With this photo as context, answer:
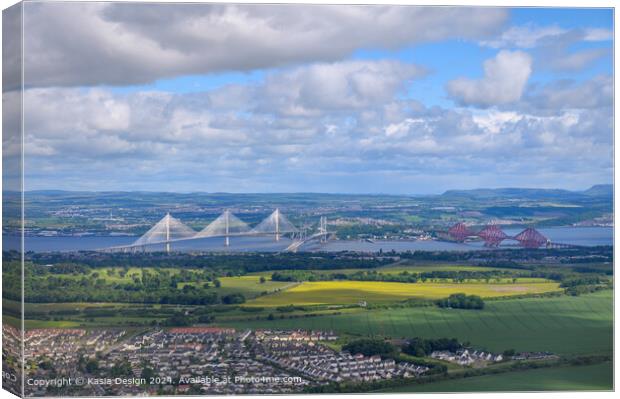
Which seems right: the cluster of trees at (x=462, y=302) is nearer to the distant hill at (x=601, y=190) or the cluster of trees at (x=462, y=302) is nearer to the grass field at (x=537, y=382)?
the grass field at (x=537, y=382)

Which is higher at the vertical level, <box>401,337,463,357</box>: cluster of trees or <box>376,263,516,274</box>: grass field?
<box>376,263,516,274</box>: grass field

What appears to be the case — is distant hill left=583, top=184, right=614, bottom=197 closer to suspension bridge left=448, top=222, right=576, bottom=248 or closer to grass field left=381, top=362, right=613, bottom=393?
suspension bridge left=448, top=222, right=576, bottom=248

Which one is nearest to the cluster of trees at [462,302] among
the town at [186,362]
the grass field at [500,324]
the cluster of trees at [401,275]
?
the grass field at [500,324]

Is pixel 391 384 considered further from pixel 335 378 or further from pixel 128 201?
pixel 128 201

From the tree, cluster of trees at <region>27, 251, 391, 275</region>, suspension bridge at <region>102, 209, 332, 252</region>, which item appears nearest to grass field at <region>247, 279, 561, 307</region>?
cluster of trees at <region>27, 251, 391, 275</region>

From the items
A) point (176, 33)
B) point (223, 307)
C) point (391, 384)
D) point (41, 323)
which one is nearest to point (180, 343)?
point (223, 307)

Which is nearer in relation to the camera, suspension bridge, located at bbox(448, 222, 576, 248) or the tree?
the tree

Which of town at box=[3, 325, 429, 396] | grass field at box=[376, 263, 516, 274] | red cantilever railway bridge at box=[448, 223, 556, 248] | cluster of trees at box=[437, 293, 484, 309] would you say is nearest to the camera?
town at box=[3, 325, 429, 396]
